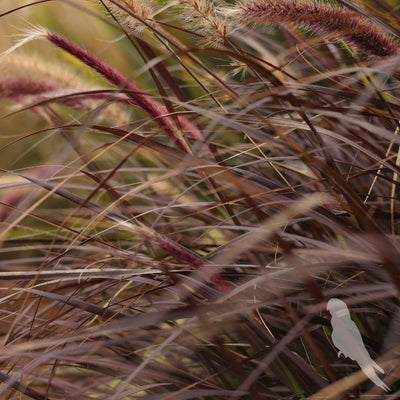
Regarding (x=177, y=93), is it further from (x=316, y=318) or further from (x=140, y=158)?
(x=140, y=158)

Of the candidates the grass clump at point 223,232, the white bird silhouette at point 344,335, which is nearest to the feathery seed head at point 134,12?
the grass clump at point 223,232

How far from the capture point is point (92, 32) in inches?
55.7

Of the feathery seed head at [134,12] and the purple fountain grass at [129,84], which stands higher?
the feathery seed head at [134,12]

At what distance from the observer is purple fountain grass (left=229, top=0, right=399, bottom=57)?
1.87ft

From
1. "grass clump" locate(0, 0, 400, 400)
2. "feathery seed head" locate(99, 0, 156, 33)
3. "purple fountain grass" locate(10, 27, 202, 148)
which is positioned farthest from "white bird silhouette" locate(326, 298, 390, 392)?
"feathery seed head" locate(99, 0, 156, 33)

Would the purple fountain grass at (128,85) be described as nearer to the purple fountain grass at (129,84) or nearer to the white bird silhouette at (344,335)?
the purple fountain grass at (129,84)

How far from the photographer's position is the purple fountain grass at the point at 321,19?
571 millimetres

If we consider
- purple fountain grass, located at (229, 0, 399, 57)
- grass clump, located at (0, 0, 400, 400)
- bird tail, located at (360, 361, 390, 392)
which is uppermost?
purple fountain grass, located at (229, 0, 399, 57)

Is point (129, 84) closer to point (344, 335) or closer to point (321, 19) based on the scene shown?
point (321, 19)

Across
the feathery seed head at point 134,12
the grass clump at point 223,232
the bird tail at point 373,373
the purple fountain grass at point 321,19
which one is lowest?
the bird tail at point 373,373

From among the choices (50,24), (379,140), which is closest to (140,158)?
(50,24)

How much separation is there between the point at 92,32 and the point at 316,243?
98 cm

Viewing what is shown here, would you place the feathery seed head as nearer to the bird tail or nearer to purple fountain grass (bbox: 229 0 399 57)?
purple fountain grass (bbox: 229 0 399 57)

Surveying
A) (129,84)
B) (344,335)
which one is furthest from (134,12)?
(344,335)
